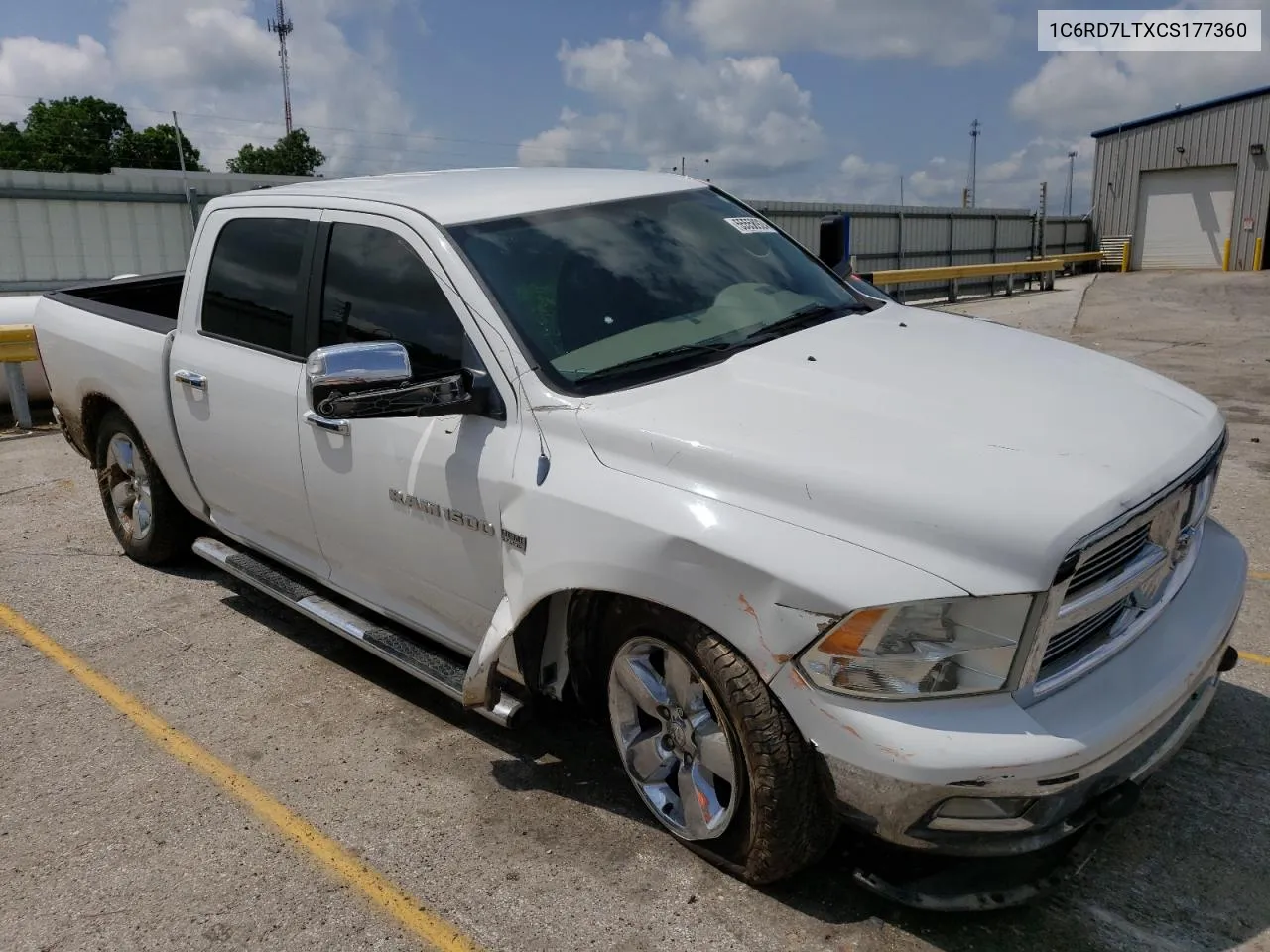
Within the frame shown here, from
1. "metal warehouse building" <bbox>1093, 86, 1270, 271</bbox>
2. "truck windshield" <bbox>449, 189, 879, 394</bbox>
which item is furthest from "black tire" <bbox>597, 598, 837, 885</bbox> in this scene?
"metal warehouse building" <bbox>1093, 86, 1270, 271</bbox>

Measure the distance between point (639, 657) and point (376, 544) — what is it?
1222mm

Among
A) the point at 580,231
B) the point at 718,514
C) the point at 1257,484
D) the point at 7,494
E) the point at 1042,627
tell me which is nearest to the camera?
the point at 1042,627

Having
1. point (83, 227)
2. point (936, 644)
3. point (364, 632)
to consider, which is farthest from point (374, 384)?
point (83, 227)

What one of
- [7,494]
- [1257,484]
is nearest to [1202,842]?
[1257,484]

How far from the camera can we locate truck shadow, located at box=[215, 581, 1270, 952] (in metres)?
2.63

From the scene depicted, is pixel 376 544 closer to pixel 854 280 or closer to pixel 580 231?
pixel 580 231

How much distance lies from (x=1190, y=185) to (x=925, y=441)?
3741 centimetres

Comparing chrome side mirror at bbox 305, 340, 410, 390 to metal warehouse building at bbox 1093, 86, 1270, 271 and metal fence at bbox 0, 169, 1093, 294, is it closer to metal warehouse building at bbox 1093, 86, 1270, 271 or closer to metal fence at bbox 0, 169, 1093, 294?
metal fence at bbox 0, 169, 1093, 294

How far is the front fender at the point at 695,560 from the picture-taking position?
7.58ft

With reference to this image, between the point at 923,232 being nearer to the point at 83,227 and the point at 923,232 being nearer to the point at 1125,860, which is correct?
the point at 83,227

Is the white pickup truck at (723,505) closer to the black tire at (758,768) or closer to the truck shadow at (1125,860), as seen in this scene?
the black tire at (758,768)

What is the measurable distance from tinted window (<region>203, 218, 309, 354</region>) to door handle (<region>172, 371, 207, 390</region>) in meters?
0.20

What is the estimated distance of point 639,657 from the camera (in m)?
2.89

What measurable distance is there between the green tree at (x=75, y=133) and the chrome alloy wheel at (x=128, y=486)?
83.6 metres
